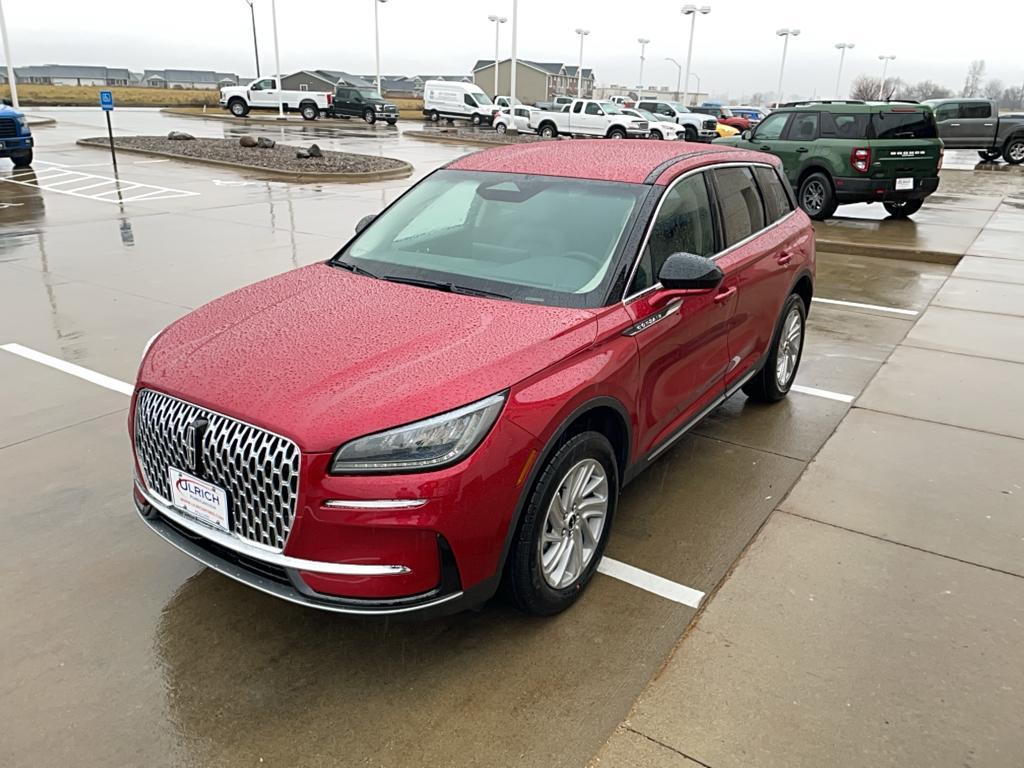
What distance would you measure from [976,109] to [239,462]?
28.8m

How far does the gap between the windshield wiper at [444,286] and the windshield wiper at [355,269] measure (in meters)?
0.08

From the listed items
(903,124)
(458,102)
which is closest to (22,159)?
(903,124)

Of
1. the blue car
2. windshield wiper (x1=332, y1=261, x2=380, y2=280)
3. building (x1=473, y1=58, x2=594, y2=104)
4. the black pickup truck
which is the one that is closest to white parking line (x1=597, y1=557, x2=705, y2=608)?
windshield wiper (x1=332, y1=261, x2=380, y2=280)

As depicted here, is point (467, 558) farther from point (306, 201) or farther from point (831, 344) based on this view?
point (306, 201)

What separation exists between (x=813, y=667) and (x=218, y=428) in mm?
2284

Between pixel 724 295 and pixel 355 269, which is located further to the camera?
pixel 724 295

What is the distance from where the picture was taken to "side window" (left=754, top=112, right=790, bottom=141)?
13844 mm

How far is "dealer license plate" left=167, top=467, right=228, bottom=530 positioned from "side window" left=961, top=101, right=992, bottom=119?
1128 inches

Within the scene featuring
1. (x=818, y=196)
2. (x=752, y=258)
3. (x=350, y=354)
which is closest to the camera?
(x=350, y=354)

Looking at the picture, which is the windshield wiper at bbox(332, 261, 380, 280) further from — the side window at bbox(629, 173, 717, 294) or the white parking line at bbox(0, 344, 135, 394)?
the white parking line at bbox(0, 344, 135, 394)

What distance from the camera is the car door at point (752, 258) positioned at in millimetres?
4453

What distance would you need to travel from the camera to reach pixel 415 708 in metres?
2.75

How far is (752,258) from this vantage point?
15.0ft

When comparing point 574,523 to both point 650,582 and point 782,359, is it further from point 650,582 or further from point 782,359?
point 782,359
